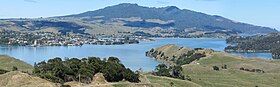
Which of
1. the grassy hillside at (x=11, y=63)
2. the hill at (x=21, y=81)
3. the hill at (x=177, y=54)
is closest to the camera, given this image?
the hill at (x=21, y=81)

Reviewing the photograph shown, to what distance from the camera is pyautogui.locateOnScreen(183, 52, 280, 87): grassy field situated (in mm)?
70250

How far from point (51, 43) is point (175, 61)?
89.4 m

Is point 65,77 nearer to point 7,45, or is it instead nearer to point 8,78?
point 8,78

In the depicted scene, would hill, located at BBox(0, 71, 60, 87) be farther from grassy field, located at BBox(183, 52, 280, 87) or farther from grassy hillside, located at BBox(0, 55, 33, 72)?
grassy hillside, located at BBox(0, 55, 33, 72)

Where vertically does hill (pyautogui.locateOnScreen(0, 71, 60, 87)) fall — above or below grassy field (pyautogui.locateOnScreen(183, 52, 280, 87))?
above

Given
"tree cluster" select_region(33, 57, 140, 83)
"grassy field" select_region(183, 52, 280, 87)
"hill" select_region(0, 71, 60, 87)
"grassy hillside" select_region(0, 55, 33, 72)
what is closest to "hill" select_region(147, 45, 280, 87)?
"grassy field" select_region(183, 52, 280, 87)

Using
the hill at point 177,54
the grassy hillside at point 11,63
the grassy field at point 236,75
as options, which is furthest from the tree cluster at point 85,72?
the hill at point 177,54

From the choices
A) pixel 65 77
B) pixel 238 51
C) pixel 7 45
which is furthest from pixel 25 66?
pixel 238 51

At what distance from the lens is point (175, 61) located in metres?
127

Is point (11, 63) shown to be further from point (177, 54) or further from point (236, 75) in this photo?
point (177, 54)

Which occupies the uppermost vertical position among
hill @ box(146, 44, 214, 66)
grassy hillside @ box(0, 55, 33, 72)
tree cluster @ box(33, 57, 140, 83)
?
tree cluster @ box(33, 57, 140, 83)

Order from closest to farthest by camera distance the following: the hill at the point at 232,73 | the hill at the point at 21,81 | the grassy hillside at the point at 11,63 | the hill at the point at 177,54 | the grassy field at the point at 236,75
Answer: the hill at the point at 21,81
the grassy field at the point at 236,75
the hill at the point at 232,73
the grassy hillside at the point at 11,63
the hill at the point at 177,54

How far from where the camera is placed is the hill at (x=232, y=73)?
232 feet

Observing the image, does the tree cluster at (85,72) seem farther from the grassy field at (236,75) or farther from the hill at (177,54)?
the hill at (177,54)
